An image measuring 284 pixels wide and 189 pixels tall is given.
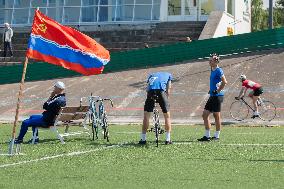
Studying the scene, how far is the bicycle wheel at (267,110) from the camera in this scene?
25688 millimetres

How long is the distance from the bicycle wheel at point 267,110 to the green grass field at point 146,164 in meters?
8.56

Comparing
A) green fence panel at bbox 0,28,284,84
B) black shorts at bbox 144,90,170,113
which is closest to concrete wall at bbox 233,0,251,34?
green fence panel at bbox 0,28,284,84

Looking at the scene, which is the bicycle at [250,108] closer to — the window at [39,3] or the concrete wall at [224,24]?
the concrete wall at [224,24]

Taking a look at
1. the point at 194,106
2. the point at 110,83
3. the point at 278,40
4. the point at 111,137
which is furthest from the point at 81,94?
the point at 111,137

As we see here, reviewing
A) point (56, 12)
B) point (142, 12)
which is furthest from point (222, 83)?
point (56, 12)

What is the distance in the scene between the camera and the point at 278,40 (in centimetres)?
3659

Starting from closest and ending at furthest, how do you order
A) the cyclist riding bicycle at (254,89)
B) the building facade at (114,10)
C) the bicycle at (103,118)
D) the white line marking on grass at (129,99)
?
the bicycle at (103,118)
the cyclist riding bicycle at (254,89)
the white line marking on grass at (129,99)
the building facade at (114,10)

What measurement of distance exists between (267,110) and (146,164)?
1464 cm

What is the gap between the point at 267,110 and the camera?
25875 millimetres

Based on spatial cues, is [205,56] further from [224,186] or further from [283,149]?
[224,186]

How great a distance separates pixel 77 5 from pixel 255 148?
38533mm

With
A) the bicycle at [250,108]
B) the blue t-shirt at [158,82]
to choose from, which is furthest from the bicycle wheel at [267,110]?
the blue t-shirt at [158,82]

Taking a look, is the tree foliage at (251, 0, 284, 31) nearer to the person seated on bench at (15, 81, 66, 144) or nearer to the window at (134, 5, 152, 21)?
the window at (134, 5, 152, 21)

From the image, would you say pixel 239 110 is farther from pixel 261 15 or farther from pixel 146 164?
pixel 261 15
